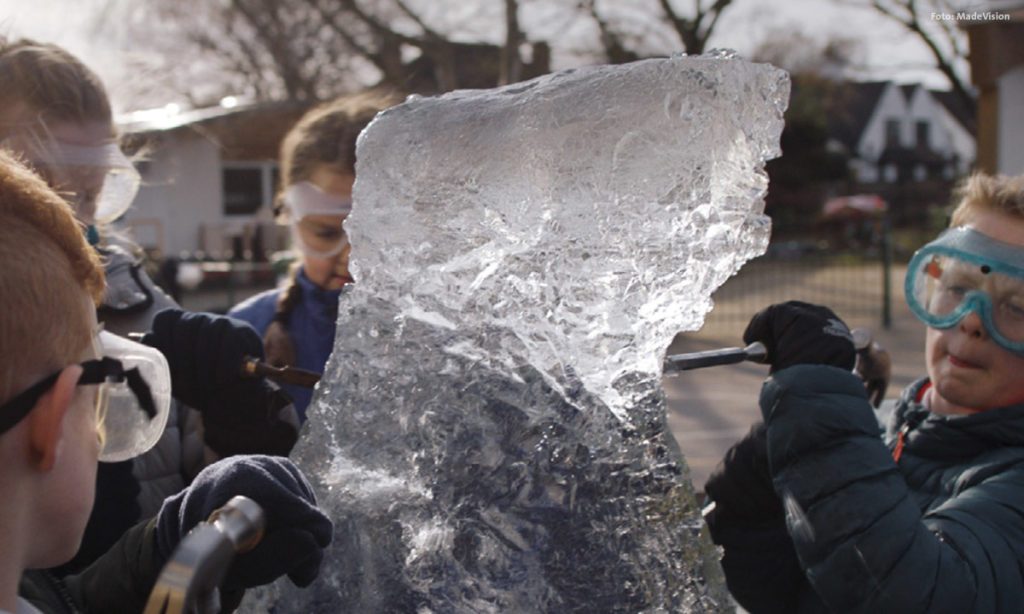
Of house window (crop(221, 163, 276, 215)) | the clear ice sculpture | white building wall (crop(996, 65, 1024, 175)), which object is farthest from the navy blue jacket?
house window (crop(221, 163, 276, 215))

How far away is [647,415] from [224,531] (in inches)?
22.0

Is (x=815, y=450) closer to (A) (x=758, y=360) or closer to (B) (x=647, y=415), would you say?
(A) (x=758, y=360)

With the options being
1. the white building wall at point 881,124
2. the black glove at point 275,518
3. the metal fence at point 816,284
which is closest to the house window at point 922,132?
the white building wall at point 881,124

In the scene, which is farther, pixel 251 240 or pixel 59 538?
pixel 251 240

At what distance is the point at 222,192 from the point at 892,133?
37655 mm

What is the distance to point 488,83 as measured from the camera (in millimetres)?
14328

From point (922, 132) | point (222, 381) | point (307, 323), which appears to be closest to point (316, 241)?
point (307, 323)

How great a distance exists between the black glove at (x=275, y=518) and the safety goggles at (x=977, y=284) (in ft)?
4.19

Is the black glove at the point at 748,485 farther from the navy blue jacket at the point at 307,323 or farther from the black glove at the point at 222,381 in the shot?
the navy blue jacket at the point at 307,323

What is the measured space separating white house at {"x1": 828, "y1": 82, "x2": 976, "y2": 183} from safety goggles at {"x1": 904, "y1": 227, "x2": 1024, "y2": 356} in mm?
39167

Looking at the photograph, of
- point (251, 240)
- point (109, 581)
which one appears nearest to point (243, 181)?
point (251, 240)

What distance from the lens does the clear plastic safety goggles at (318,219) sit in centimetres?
241

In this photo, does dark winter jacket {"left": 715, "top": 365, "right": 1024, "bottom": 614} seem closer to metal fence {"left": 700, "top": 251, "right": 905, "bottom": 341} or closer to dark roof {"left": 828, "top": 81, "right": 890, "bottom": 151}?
metal fence {"left": 700, "top": 251, "right": 905, "bottom": 341}

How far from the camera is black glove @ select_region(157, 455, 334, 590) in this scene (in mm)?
1030
